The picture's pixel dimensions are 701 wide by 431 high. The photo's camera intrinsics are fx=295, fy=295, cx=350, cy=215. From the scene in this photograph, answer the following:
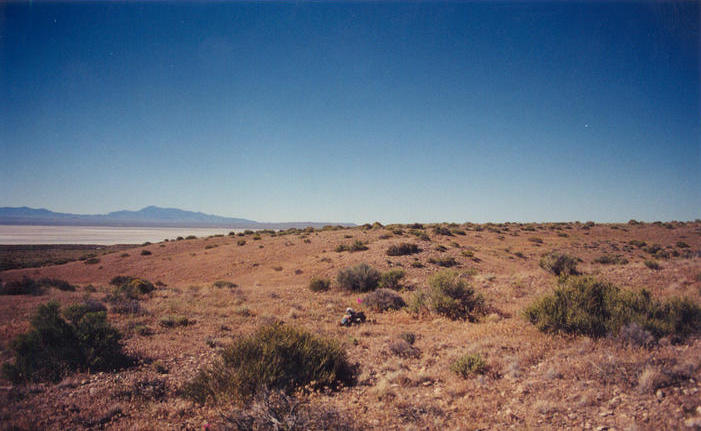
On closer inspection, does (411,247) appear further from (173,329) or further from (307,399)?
(307,399)

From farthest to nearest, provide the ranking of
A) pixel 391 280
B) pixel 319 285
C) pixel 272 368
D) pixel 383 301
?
pixel 319 285, pixel 391 280, pixel 383 301, pixel 272 368

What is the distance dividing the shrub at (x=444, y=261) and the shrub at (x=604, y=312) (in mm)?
11591

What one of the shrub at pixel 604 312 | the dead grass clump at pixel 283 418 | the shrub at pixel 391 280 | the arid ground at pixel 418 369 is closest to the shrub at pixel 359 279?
the shrub at pixel 391 280

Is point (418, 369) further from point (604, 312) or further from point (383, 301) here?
point (383, 301)

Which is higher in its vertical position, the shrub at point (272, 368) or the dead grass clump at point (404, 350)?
the shrub at point (272, 368)

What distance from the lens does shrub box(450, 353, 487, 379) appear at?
530 centimetres

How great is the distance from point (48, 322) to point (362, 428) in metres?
6.50

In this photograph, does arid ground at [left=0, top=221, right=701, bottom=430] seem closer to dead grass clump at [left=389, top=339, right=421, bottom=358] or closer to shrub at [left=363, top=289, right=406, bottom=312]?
dead grass clump at [left=389, top=339, right=421, bottom=358]

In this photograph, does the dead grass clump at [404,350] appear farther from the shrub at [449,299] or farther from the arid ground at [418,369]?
the shrub at [449,299]

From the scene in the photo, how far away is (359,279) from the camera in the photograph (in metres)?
14.6

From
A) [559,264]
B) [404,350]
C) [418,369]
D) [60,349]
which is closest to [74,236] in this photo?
[60,349]

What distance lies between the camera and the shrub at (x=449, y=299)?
968 cm

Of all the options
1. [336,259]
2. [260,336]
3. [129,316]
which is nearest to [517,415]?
[260,336]

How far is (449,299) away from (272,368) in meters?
6.70
